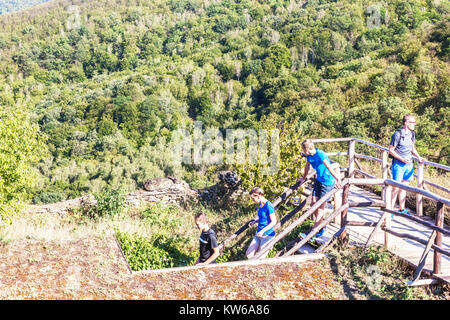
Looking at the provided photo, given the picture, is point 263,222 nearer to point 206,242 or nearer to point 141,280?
point 206,242

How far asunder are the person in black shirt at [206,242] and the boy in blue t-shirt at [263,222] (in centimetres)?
74

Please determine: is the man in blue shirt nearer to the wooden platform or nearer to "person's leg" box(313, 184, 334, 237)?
the wooden platform

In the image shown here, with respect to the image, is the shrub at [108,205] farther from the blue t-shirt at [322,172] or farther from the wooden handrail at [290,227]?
the blue t-shirt at [322,172]

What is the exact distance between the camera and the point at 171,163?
46.2 meters

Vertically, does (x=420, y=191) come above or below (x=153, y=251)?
above

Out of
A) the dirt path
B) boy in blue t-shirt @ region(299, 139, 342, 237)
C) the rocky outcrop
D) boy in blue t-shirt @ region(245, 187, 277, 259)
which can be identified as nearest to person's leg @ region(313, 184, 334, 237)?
boy in blue t-shirt @ region(299, 139, 342, 237)

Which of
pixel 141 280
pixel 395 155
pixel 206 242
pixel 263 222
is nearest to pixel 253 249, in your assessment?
pixel 263 222

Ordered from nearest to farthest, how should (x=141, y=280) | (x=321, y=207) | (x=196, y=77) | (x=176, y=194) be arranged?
1. (x=141, y=280)
2. (x=321, y=207)
3. (x=176, y=194)
4. (x=196, y=77)

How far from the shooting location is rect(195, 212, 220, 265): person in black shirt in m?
5.17

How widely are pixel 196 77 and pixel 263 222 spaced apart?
254 feet

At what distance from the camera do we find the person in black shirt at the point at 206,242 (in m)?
5.17

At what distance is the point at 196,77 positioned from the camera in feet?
265

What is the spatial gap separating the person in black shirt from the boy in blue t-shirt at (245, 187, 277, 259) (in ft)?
2.42

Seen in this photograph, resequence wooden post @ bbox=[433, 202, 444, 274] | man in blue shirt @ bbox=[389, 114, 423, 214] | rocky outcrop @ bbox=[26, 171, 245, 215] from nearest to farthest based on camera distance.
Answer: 1. wooden post @ bbox=[433, 202, 444, 274]
2. man in blue shirt @ bbox=[389, 114, 423, 214]
3. rocky outcrop @ bbox=[26, 171, 245, 215]
